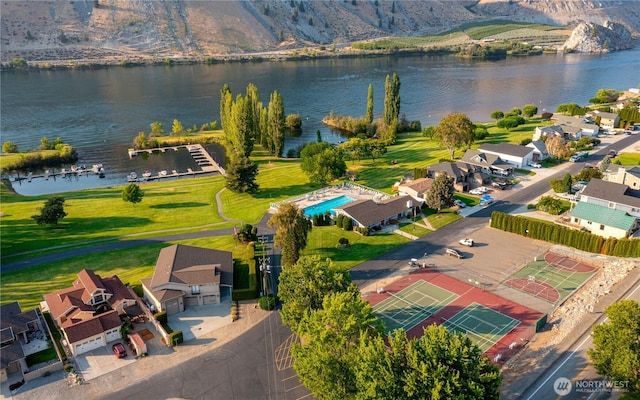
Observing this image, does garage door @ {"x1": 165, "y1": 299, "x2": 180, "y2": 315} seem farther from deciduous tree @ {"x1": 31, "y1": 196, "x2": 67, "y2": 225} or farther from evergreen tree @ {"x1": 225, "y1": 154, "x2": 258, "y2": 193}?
evergreen tree @ {"x1": 225, "y1": 154, "x2": 258, "y2": 193}

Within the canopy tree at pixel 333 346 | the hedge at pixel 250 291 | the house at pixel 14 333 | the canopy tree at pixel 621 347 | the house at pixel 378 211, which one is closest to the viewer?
the canopy tree at pixel 333 346

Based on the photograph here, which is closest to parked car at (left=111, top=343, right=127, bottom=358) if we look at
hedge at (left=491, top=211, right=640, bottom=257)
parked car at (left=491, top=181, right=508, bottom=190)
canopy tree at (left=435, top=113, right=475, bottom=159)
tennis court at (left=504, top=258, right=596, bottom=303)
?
tennis court at (left=504, top=258, right=596, bottom=303)

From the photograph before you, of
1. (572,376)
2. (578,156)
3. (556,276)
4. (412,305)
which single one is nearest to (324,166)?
(412,305)

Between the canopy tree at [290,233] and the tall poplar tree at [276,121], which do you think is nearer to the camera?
the canopy tree at [290,233]

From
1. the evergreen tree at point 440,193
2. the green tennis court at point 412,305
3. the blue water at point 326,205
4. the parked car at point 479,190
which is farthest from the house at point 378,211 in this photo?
the green tennis court at point 412,305

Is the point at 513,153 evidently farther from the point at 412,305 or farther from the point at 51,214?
the point at 51,214

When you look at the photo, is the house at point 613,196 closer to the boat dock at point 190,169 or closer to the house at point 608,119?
the house at point 608,119
